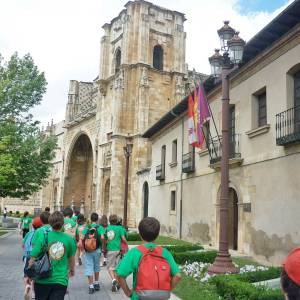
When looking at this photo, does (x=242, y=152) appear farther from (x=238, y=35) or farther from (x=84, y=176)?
(x=84, y=176)

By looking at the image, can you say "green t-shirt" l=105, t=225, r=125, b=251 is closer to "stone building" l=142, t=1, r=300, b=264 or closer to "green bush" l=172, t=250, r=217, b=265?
"green bush" l=172, t=250, r=217, b=265

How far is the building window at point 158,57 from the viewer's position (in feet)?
138

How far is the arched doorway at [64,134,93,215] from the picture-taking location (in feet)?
186

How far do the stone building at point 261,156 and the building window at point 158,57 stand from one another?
Result: 2328cm

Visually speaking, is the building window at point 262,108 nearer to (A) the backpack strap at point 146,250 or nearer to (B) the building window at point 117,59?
(A) the backpack strap at point 146,250

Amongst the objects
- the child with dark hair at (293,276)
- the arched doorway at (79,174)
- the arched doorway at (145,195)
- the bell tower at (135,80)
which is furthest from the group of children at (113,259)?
the arched doorway at (79,174)

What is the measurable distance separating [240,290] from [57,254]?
11.1 ft

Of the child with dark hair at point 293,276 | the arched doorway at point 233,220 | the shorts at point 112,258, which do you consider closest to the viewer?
the child with dark hair at point 293,276

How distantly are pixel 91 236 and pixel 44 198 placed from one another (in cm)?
6026

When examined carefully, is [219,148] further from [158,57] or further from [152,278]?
[158,57]

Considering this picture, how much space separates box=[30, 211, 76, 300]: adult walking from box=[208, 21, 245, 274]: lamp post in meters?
4.83

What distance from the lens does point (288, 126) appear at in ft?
40.1

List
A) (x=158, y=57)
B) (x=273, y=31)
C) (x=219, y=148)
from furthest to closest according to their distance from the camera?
(x=158, y=57)
(x=219, y=148)
(x=273, y=31)

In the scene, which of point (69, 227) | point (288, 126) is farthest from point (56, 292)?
point (288, 126)
